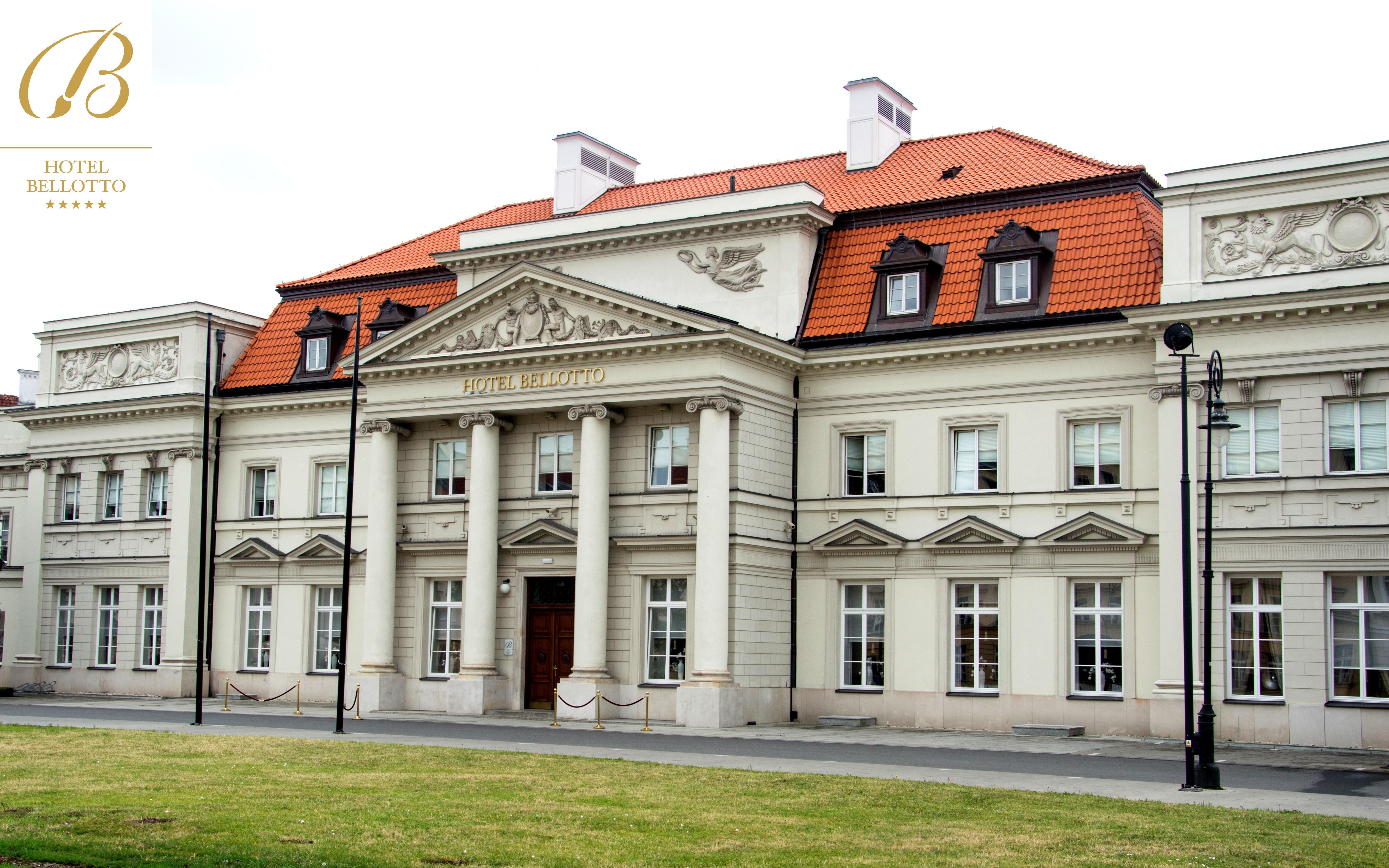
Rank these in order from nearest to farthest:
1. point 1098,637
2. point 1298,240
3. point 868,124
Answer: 1. point 1298,240
2. point 1098,637
3. point 868,124

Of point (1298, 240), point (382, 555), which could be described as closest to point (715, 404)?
A: point (382, 555)

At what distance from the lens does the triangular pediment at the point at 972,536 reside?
109 ft

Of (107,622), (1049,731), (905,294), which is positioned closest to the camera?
(1049,731)

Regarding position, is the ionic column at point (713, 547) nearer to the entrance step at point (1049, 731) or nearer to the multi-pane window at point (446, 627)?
the entrance step at point (1049, 731)

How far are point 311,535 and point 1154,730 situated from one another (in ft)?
79.4

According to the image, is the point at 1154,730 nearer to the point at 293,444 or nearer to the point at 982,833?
the point at 982,833

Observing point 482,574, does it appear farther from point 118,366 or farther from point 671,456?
point 118,366

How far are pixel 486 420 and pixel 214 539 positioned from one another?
41.8 ft

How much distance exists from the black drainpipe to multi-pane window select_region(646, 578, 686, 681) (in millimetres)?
15087

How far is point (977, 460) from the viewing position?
34.4 m

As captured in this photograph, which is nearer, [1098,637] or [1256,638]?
[1256,638]

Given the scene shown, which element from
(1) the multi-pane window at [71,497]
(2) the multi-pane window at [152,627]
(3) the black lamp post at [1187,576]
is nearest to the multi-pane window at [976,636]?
(3) the black lamp post at [1187,576]

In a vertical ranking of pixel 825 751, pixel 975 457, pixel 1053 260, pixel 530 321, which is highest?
pixel 1053 260

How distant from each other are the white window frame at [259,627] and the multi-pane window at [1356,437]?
2906 centimetres
